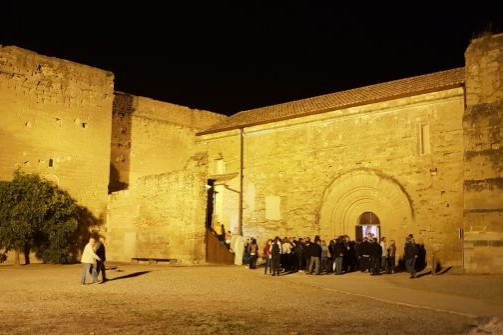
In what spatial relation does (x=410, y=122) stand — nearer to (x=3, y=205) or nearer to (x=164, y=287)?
(x=164, y=287)

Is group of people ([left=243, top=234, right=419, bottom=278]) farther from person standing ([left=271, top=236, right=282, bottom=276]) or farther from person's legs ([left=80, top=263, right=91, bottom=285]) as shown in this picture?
person's legs ([left=80, top=263, right=91, bottom=285])

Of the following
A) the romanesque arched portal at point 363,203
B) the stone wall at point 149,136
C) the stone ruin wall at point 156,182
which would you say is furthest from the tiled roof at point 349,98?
the romanesque arched portal at point 363,203

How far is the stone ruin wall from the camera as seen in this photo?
67.8 feet

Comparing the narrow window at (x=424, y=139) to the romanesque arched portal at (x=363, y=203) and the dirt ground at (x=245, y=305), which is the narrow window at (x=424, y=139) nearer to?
the romanesque arched portal at (x=363, y=203)

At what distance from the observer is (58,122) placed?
71.9 ft

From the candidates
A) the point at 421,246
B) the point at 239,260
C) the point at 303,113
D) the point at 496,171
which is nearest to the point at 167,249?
the point at 239,260

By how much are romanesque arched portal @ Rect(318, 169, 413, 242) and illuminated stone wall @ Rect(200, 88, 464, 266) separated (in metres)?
0.04

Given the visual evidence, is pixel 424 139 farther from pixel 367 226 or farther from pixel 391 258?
pixel 391 258

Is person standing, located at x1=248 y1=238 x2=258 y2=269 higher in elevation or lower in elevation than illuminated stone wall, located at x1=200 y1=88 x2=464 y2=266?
lower

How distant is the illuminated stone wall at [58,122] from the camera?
20594mm

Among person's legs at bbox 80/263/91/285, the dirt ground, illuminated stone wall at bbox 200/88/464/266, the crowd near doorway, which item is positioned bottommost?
the dirt ground

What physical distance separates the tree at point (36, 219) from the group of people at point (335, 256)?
7.31m

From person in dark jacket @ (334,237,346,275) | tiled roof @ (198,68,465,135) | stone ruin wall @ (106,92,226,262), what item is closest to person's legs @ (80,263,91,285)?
stone ruin wall @ (106,92,226,262)

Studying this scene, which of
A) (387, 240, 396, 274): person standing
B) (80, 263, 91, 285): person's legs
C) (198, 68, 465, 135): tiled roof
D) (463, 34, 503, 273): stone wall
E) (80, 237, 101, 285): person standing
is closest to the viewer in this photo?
(80, 263, 91, 285): person's legs
